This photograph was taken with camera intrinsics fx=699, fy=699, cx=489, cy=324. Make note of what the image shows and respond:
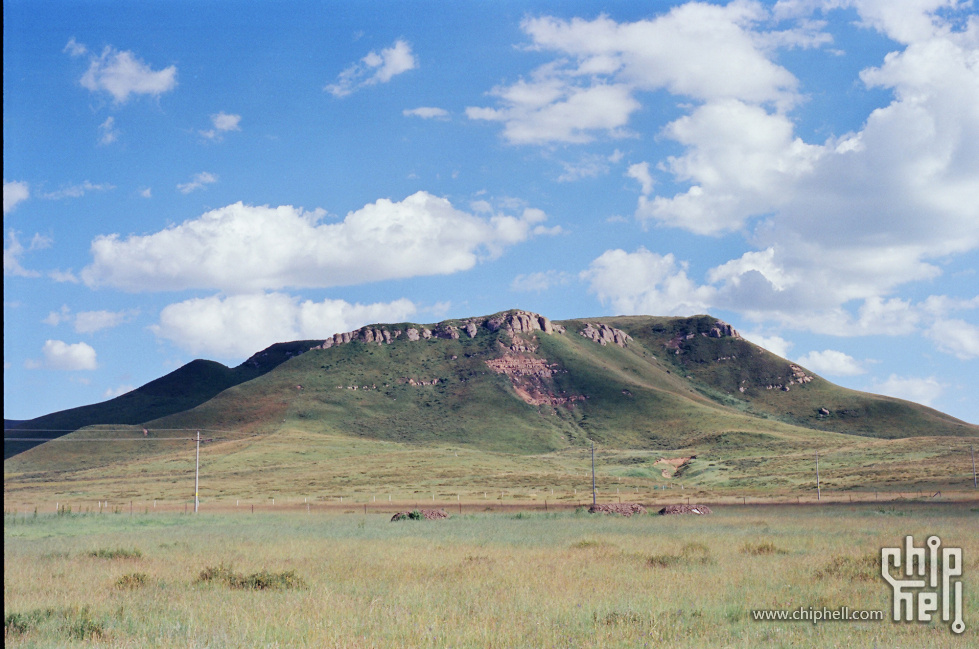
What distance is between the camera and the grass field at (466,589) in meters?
10.6

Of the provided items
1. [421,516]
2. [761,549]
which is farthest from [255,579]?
[421,516]

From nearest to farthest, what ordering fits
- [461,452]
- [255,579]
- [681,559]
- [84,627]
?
[84,627], [255,579], [681,559], [461,452]

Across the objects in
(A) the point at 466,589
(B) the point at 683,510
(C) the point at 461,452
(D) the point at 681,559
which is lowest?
(C) the point at 461,452

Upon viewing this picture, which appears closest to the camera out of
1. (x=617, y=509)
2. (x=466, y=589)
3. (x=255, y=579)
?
(x=466, y=589)

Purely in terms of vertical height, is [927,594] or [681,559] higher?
[927,594]

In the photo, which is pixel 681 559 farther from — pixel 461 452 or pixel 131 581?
pixel 461 452

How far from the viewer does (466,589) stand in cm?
1518

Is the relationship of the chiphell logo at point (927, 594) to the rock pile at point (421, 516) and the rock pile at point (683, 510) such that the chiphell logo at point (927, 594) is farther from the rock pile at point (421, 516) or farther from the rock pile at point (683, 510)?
the rock pile at point (421, 516)

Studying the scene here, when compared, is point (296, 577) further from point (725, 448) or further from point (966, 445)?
point (725, 448)

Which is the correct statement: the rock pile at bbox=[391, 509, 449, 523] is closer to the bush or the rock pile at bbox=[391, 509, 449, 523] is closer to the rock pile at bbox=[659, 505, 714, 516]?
the rock pile at bbox=[659, 505, 714, 516]

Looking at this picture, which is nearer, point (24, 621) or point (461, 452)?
point (24, 621)

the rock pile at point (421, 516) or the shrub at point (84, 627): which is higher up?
the shrub at point (84, 627)

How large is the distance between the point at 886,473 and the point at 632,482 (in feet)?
96.5

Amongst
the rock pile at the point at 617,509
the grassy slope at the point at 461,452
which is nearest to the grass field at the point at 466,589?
the rock pile at the point at 617,509
